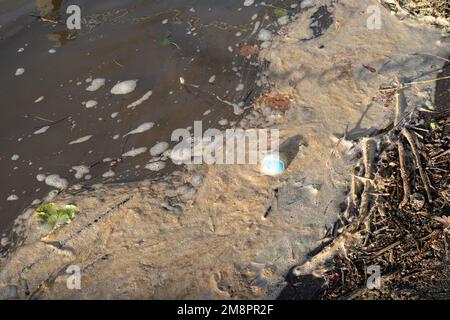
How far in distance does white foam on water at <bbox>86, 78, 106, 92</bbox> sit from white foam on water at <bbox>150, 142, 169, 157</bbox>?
3.51 feet

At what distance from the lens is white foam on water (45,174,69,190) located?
3539mm

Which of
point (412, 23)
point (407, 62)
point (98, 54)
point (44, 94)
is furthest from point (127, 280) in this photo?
point (412, 23)

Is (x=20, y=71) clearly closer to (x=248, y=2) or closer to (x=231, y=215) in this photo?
(x=248, y=2)

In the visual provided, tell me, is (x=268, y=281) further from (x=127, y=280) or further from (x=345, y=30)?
(x=345, y=30)

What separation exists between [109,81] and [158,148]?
112 cm

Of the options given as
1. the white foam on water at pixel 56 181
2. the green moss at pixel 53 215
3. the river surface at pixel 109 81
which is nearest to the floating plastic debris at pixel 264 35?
the river surface at pixel 109 81

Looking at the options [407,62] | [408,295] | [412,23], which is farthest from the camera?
[412,23]

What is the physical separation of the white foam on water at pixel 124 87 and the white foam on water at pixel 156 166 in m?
1.01

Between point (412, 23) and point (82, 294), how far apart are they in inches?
167

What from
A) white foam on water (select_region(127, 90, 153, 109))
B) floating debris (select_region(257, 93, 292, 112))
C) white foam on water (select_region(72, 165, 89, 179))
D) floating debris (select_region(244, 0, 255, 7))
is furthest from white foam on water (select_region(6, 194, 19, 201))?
floating debris (select_region(244, 0, 255, 7))

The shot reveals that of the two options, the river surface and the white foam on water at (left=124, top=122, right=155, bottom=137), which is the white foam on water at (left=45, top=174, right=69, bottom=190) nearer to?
the river surface

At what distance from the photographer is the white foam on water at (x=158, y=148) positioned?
12.1ft

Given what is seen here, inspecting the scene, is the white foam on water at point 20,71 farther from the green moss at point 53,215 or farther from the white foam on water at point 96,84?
the green moss at point 53,215

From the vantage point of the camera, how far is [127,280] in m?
2.89
